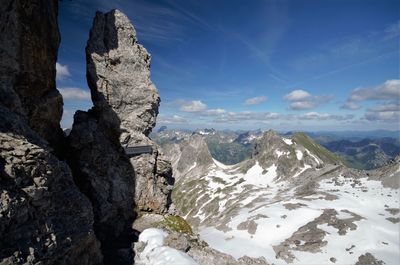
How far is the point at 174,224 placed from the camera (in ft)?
105

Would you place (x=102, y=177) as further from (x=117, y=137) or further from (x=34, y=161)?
(x=34, y=161)

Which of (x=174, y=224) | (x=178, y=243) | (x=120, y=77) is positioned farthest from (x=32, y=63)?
(x=174, y=224)

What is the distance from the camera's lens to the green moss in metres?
31.2

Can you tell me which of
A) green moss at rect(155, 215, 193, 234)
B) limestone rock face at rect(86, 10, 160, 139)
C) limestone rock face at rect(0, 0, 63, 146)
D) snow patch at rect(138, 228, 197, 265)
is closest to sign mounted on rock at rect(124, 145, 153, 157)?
limestone rock face at rect(86, 10, 160, 139)

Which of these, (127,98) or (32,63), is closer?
(32,63)

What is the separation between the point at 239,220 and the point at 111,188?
6891cm

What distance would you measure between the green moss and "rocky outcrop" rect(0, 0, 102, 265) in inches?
386

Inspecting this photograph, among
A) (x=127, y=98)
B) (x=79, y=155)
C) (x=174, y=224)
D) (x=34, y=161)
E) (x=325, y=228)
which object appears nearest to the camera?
(x=34, y=161)

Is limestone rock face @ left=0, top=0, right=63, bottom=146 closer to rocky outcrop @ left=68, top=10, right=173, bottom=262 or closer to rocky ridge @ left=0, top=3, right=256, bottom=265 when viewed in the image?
rocky ridge @ left=0, top=3, right=256, bottom=265

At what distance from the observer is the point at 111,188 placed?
29828 millimetres

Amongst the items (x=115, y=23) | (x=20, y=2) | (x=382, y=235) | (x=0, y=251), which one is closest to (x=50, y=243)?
(x=0, y=251)

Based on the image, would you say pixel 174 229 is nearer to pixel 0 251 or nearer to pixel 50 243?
pixel 50 243

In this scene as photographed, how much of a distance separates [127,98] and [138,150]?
21.0 ft

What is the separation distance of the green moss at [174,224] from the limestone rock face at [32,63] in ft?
43.6
